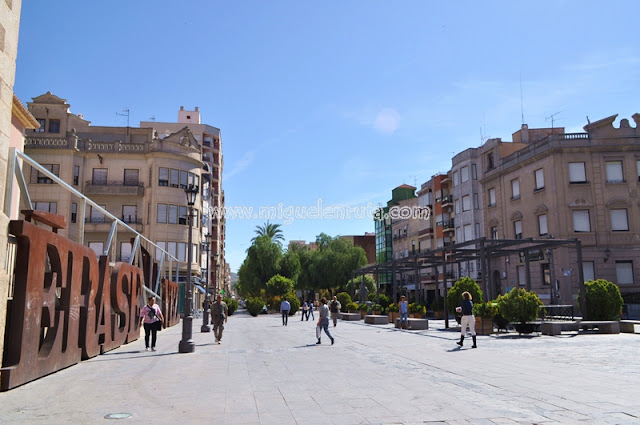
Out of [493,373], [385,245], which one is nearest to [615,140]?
[493,373]

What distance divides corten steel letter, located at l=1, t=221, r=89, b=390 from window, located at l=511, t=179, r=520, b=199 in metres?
36.0

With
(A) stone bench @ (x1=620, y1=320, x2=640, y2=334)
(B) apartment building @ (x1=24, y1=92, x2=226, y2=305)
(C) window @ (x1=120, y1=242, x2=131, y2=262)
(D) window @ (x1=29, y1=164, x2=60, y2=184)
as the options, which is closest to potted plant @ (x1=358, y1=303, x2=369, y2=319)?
(A) stone bench @ (x1=620, y1=320, x2=640, y2=334)

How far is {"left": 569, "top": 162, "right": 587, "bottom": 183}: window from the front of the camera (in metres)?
36.4

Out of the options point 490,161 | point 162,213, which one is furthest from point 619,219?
point 162,213

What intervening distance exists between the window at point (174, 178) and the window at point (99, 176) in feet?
18.6

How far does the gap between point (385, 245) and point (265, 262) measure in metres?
24.2

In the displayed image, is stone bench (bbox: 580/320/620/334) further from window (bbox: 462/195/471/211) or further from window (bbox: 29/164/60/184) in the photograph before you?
window (bbox: 29/164/60/184)

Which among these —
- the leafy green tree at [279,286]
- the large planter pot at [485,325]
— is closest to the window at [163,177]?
the leafy green tree at [279,286]

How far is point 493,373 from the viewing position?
9.96 metres

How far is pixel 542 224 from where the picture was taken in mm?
37812

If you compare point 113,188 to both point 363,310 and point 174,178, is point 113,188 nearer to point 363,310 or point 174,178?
point 174,178

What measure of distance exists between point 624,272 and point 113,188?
1599 inches

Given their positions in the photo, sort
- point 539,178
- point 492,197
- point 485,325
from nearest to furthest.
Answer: point 485,325
point 539,178
point 492,197

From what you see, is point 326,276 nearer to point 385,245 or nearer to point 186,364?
point 385,245
